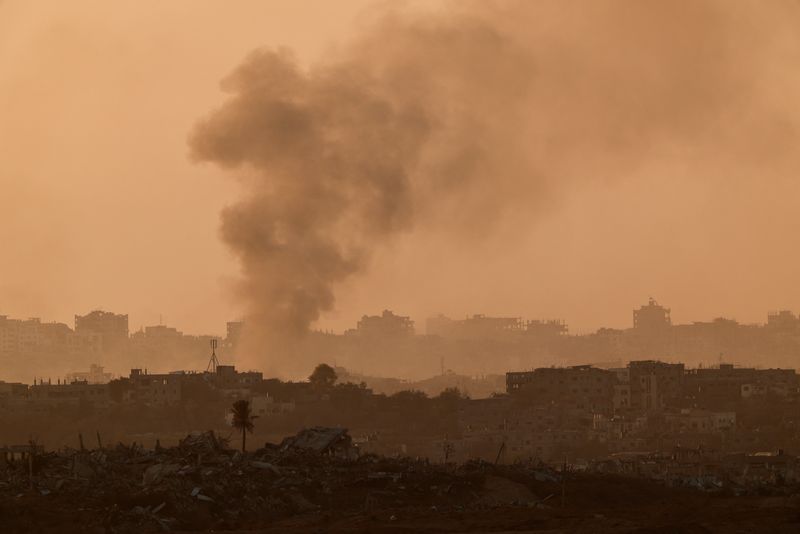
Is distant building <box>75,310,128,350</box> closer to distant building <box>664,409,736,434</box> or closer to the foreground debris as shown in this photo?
distant building <box>664,409,736,434</box>

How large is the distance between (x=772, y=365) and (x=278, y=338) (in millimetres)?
95384

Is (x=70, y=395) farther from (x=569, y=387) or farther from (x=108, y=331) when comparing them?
(x=108, y=331)

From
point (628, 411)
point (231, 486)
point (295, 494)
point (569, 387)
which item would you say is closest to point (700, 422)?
point (628, 411)

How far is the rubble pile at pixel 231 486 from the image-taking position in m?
39.2

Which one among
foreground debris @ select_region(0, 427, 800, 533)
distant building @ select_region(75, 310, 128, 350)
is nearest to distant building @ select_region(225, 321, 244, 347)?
distant building @ select_region(75, 310, 128, 350)

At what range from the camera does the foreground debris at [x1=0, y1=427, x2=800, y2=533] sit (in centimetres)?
3838

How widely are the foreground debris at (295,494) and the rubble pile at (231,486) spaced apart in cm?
4

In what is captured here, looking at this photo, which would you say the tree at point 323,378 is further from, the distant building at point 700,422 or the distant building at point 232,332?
the distant building at point 232,332

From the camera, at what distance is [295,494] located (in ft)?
139

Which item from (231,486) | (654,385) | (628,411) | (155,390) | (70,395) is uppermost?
(654,385)

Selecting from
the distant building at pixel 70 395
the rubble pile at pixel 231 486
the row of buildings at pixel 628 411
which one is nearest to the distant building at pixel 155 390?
the distant building at pixel 70 395

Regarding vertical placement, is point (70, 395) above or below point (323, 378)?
below

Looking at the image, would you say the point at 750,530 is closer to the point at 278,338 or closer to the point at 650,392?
the point at 650,392

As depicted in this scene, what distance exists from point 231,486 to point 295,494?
162 centimetres
